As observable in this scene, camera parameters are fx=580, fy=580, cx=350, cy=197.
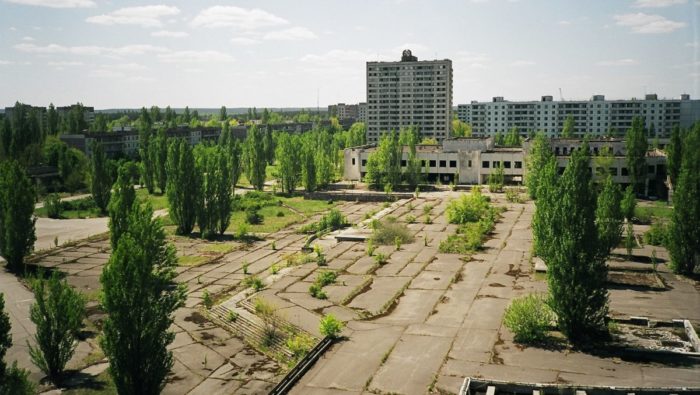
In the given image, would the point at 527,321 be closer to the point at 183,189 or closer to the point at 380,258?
the point at 380,258

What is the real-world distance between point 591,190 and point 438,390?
10.8m

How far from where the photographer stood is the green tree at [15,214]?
3784 centimetres

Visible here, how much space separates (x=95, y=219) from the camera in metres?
59.3

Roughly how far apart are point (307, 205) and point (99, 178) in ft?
74.3

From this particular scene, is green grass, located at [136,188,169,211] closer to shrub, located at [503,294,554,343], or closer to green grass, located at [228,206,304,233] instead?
green grass, located at [228,206,304,233]

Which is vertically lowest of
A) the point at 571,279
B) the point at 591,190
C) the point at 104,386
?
the point at 104,386

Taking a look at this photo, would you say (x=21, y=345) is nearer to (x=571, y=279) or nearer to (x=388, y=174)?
(x=571, y=279)

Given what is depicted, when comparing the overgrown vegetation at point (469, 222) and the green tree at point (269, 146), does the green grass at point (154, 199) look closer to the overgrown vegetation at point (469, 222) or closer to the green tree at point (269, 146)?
the green tree at point (269, 146)

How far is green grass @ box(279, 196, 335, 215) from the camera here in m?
64.3

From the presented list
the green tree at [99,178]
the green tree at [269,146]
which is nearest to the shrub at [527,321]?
the green tree at [99,178]

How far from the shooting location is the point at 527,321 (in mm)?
24516

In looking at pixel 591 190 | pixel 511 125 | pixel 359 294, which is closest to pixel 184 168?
pixel 359 294

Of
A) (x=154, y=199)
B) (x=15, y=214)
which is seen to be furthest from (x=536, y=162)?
(x=15, y=214)

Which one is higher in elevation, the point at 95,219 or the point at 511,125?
the point at 511,125
